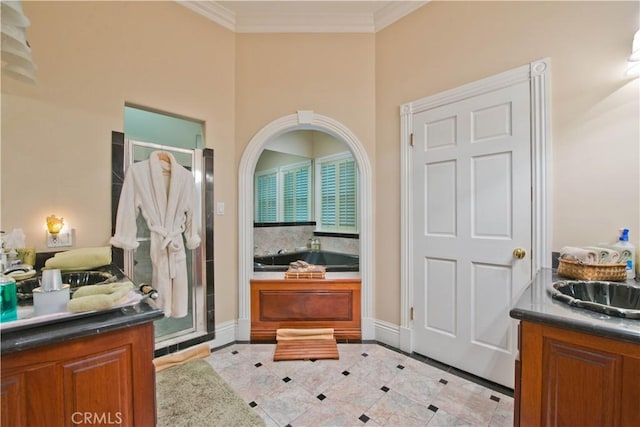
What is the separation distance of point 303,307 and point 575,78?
8.42 feet

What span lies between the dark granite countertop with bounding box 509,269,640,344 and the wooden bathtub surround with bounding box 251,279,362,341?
1.63 metres

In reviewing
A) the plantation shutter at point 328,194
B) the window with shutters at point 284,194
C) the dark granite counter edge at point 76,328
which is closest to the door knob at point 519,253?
the dark granite counter edge at point 76,328

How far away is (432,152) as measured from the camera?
2.21m

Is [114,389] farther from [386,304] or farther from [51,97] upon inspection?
[386,304]

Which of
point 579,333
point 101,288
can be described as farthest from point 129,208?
point 579,333

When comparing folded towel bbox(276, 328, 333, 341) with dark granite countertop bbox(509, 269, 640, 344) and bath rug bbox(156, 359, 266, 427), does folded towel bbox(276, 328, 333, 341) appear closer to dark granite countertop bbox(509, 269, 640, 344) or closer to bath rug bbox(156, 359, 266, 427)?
bath rug bbox(156, 359, 266, 427)

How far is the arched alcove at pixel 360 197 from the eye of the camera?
8.49ft

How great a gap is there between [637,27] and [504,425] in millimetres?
2283

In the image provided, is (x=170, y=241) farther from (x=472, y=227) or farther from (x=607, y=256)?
(x=607, y=256)

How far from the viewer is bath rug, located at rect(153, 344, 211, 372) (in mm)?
2102

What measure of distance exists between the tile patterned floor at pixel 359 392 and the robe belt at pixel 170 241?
0.86m

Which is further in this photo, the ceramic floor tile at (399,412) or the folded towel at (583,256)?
the ceramic floor tile at (399,412)

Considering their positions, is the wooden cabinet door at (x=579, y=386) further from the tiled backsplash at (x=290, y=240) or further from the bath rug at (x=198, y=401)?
the tiled backsplash at (x=290, y=240)

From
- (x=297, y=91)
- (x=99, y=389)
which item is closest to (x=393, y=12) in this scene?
(x=297, y=91)
